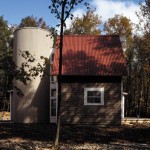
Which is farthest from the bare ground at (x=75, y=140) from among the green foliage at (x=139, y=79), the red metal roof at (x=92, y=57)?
the green foliage at (x=139, y=79)

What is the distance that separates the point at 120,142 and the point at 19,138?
190 inches

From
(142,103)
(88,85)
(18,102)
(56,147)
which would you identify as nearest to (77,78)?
(88,85)

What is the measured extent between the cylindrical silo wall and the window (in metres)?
3.80

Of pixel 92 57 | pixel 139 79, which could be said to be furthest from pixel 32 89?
pixel 139 79

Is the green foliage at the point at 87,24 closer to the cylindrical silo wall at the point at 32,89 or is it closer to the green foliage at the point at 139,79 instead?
the green foliage at the point at 139,79

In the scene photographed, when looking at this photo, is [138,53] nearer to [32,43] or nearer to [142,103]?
[142,103]

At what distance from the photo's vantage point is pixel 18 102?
27312mm

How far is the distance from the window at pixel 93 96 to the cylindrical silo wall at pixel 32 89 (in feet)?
12.5

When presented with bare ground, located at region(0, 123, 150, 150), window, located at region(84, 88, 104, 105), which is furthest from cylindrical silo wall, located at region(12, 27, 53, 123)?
bare ground, located at region(0, 123, 150, 150)

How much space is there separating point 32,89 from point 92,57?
4.91 m

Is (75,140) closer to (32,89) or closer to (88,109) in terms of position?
(88,109)

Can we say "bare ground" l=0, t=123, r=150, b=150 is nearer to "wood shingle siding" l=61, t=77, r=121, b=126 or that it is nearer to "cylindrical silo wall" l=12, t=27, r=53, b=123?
"wood shingle siding" l=61, t=77, r=121, b=126

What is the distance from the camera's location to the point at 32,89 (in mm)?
27344

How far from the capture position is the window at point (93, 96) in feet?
83.3
